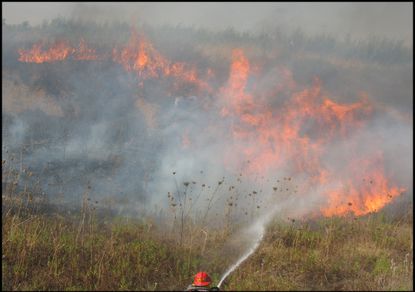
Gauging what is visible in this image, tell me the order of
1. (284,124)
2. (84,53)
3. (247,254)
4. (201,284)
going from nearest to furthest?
(201,284) < (247,254) < (284,124) < (84,53)

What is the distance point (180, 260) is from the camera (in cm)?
802

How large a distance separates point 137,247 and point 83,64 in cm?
1840

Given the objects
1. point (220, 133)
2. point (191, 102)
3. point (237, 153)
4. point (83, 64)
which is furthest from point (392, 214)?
point (83, 64)

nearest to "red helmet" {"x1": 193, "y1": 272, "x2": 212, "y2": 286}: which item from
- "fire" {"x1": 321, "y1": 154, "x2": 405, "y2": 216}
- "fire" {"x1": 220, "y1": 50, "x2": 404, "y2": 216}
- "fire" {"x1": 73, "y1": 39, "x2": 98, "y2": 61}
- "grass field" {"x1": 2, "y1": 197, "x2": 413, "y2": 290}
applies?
"grass field" {"x1": 2, "y1": 197, "x2": 413, "y2": 290}

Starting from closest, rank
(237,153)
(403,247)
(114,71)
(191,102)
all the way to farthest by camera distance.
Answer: (403,247)
(237,153)
(191,102)
(114,71)

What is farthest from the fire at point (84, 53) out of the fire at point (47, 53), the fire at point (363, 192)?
the fire at point (363, 192)

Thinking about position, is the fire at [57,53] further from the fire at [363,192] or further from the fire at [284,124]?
the fire at [363,192]

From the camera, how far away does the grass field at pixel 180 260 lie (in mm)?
6883

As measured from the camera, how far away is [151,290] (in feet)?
21.9

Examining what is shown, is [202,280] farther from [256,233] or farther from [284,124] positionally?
[284,124]

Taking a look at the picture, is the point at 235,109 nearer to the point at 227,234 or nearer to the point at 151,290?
the point at 227,234

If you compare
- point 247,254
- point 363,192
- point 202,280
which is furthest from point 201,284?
point 363,192

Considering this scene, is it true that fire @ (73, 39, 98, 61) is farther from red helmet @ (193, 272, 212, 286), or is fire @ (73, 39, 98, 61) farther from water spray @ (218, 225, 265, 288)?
red helmet @ (193, 272, 212, 286)

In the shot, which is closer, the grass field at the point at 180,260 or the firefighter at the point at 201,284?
the firefighter at the point at 201,284
